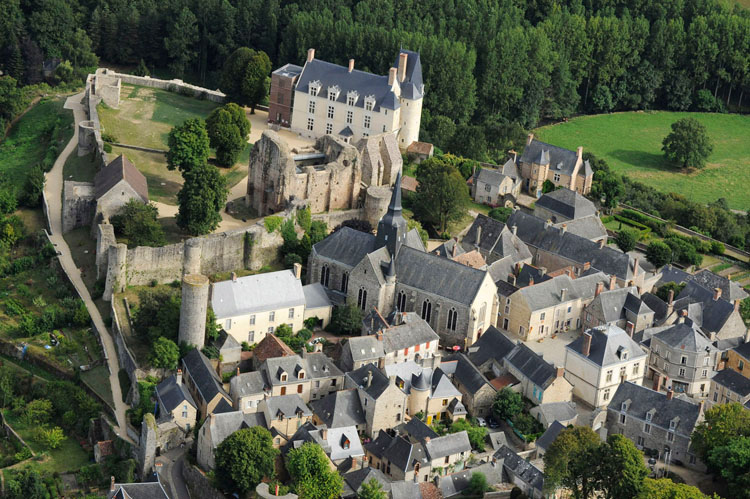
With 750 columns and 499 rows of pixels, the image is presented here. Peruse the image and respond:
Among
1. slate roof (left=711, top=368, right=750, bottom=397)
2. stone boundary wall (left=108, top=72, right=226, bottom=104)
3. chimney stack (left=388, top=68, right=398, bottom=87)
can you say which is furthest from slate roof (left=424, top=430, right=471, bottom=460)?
stone boundary wall (left=108, top=72, right=226, bottom=104)

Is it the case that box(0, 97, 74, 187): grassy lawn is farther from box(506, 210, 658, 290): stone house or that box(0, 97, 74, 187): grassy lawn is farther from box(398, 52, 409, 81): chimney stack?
box(506, 210, 658, 290): stone house

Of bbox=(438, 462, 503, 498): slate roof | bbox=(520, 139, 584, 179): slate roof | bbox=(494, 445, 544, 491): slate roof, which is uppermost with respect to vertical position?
bbox=(520, 139, 584, 179): slate roof

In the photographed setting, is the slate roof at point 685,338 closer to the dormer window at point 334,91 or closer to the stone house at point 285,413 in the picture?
the stone house at point 285,413

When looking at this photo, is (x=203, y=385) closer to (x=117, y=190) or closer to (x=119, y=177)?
(x=117, y=190)

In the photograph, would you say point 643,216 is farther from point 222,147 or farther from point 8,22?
point 8,22

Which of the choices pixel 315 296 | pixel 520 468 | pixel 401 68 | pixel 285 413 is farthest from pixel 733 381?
pixel 401 68

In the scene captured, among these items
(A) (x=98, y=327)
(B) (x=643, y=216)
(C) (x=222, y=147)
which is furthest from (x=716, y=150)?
(A) (x=98, y=327)
